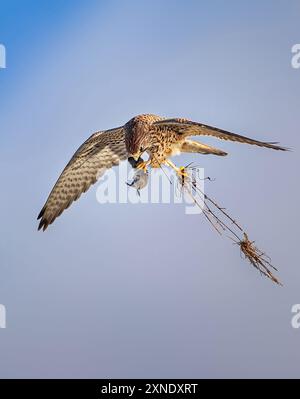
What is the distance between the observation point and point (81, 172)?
6512mm

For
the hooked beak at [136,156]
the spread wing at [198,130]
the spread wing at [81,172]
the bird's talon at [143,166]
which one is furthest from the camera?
the spread wing at [81,172]

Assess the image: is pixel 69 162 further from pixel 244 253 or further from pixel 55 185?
pixel 244 253

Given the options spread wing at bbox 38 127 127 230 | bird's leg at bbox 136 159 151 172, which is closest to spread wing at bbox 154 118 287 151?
bird's leg at bbox 136 159 151 172

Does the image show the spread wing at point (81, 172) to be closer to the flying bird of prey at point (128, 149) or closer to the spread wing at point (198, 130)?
the flying bird of prey at point (128, 149)

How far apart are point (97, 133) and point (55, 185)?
2.29 feet

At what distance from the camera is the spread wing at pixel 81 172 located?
21.0 ft

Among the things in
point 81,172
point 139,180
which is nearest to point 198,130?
point 139,180

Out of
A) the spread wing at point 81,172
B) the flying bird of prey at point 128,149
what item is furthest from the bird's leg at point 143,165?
the spread wing at point 81,172

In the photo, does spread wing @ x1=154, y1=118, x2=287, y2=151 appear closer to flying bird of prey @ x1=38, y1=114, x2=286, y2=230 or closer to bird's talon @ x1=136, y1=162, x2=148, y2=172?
flying bird of prey @ x1=38, y1=114, x2=286, y2=230

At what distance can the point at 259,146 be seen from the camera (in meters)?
4.36

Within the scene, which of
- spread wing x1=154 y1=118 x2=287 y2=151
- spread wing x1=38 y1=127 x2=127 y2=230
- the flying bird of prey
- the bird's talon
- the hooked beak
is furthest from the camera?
spread wing x1=38 y1=127 x2=127 y2=230

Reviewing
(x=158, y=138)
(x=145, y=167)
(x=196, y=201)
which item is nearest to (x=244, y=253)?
(x=196, y=201)

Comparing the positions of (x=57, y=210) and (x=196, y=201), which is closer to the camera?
(x=196, y=201)

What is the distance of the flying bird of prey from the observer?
16.4 feet
